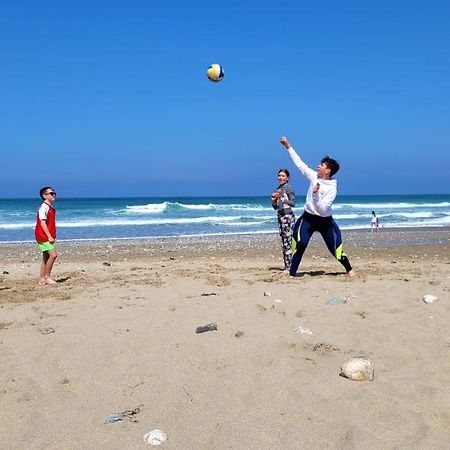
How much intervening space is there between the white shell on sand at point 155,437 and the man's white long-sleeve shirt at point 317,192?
4840 millimetres

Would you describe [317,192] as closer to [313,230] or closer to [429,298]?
[313,230]

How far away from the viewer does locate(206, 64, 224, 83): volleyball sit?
969cm

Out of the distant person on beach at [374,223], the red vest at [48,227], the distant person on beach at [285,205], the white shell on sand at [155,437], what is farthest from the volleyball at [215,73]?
the distant person on beach at [374,223]

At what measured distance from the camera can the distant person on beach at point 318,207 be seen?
7223 mm

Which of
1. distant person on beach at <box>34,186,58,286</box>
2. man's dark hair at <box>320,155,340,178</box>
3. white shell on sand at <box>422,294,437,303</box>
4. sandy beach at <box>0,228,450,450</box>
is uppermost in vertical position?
man's dark hair at <box>320,155,340,178</box>

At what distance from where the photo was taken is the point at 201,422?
3096 millimetres

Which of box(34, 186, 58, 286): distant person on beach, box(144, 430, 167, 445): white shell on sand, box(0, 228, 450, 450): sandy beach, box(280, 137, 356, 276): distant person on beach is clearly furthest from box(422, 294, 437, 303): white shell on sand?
box(34, 186, 58, 286): distant person on beach

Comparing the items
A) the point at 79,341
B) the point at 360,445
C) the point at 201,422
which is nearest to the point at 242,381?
the point at 201,422

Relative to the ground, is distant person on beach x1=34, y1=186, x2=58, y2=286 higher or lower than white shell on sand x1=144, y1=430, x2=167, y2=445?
higher

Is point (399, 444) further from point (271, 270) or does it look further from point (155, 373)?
point (271, 270)

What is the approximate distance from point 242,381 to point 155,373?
0.66m

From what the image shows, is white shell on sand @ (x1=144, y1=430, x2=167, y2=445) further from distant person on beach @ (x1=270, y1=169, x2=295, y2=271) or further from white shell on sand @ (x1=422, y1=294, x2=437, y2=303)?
distant person on beach @ (x1=270, y1=169, x2=295, y2=271)

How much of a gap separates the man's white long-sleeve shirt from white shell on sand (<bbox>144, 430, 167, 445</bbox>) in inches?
191

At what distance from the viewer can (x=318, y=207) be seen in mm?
7379
